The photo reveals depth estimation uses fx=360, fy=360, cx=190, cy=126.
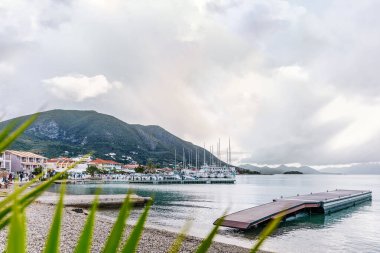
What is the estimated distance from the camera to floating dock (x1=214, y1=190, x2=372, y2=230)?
2331 centimetres

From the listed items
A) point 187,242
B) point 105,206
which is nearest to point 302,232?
point 187,242

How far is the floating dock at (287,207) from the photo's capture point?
23312 mm

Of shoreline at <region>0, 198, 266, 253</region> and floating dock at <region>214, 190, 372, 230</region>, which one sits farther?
floating dock at <region>214, 190, 372, 230</region>

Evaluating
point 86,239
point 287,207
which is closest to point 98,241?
point 287,207

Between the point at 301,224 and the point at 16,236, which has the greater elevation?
the point at 16,236

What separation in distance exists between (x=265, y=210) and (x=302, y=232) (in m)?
3.53

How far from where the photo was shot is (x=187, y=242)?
18953 millimetres

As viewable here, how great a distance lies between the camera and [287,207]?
28.8m

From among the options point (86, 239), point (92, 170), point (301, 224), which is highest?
point (86, 239)

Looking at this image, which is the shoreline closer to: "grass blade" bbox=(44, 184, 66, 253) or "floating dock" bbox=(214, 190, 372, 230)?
"floating dock" bbox=(214, 190, 372, 230)

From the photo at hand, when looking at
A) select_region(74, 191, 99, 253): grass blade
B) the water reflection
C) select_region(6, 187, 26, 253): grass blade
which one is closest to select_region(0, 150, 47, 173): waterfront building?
the water reflection

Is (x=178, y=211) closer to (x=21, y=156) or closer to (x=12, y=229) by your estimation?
(x=12, y=229)

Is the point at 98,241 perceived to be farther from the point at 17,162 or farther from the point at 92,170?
the point at 92,170

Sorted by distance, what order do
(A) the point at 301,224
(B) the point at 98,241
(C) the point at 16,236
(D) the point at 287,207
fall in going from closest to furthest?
(C) the point at 16,236
(B) the point at 98,241
(D) the point at 287,207
(A) the point at 301,224
